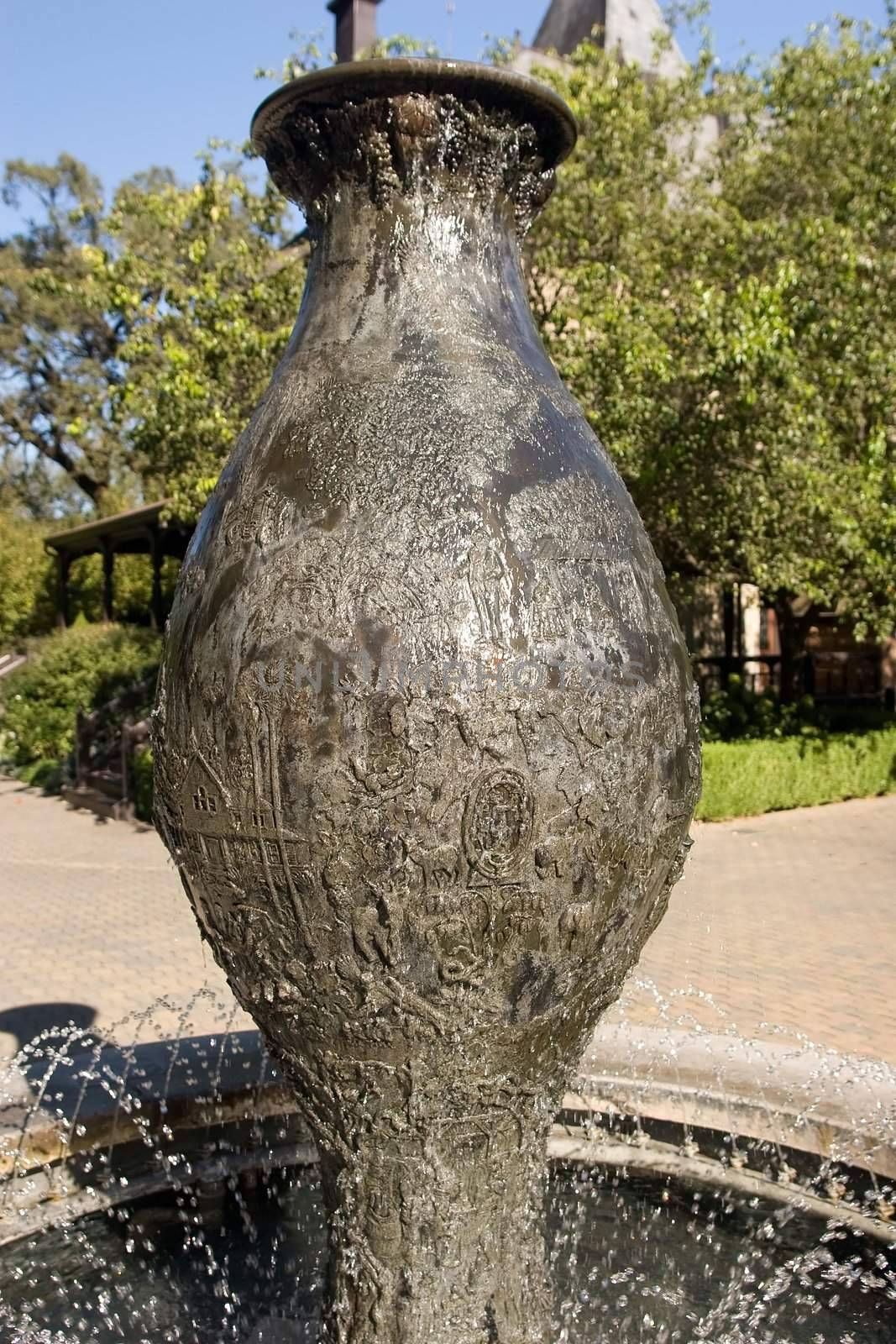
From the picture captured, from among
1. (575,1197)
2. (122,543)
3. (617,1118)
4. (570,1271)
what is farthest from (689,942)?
(122,543)

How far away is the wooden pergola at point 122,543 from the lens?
19328 mm

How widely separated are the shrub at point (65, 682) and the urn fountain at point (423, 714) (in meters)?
16.9

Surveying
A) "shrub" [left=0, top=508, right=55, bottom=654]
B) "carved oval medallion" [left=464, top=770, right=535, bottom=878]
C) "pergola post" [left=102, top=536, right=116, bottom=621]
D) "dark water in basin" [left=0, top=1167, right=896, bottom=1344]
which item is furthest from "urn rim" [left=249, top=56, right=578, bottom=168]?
"shrub" [left=0, top=508, right=55, bottom=654]

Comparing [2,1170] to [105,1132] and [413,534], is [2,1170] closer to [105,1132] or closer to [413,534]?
[105,1132]

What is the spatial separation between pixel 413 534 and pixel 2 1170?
2925 mm

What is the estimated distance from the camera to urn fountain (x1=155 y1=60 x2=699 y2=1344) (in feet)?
6.82

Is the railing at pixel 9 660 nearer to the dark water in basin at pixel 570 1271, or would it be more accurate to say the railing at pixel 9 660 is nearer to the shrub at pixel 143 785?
the shrub at pixel 143 785

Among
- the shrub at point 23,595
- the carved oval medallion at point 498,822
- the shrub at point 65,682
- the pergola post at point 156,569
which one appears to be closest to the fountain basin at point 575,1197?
the carved oval medallion at point 498,822

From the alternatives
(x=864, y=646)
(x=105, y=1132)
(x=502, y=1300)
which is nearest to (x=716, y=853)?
(x=105, y=1132)

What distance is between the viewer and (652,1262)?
11.6 feet

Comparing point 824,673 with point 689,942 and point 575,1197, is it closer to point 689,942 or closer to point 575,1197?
point 689,942

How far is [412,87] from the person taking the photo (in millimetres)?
2359

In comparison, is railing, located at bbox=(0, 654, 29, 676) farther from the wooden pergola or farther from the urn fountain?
the urn fountain

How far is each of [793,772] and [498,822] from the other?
13.3m
